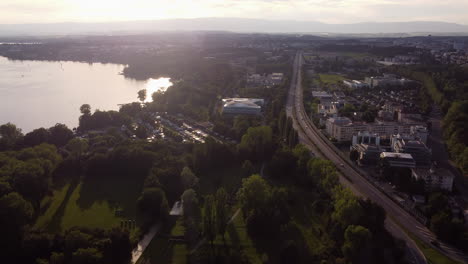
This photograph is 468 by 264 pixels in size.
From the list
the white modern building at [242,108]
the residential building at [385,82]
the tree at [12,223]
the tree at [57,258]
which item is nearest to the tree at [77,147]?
the tree at [12,223]

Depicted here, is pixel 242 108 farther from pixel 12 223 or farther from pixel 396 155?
pixel 12 223

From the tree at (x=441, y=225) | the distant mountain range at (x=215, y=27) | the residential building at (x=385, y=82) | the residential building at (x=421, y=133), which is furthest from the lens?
the distant mountain range at (x=215, y=27)

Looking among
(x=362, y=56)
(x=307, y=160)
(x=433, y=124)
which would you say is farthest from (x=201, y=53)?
(x=307, y=160)

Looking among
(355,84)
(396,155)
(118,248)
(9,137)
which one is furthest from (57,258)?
(355,84)

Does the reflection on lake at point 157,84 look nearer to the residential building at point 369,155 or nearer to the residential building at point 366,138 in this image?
the residential building at point 366,138

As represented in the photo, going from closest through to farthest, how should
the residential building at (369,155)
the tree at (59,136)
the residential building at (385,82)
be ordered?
the residential building at (369,155)
the tree at (59,136)
the residential building at (385,82)
